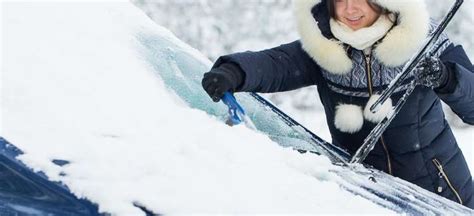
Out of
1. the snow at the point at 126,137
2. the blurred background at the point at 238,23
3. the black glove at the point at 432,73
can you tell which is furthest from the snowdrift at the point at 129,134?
the blurred background at the point at 238,23

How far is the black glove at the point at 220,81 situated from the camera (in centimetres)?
215

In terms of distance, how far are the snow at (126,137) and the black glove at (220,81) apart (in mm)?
111

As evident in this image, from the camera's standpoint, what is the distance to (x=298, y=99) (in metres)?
10.1

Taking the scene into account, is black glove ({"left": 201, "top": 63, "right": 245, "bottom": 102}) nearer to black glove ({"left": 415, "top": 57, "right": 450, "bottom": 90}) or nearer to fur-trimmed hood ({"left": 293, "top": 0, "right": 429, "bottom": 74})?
fur-trimmed hood ({"left": 293, "top": 0, "right": 429, "bottom": 74})

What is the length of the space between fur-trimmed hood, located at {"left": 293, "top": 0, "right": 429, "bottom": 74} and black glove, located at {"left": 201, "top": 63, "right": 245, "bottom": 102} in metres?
0.41

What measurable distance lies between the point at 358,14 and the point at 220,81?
2.04ft

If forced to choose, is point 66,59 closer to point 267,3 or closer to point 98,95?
point 98,95

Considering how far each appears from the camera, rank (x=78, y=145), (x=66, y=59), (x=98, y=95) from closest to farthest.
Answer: (x=78, y=145)
(x=98, y=95)
(x=66, y=59)

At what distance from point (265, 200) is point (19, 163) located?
0.50 meters

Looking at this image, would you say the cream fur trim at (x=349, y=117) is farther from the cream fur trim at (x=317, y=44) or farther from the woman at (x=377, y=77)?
the cream fur trim at (x=317, y=44)

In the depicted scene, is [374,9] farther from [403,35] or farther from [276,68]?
[276,68]

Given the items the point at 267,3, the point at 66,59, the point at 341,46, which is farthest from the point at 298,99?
the point at 66,59

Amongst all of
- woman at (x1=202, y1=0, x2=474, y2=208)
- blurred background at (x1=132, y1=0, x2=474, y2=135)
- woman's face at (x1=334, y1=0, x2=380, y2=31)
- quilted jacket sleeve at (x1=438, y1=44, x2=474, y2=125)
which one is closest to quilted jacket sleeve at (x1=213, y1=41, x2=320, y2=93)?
woman at (x1=202, y1=0, x2=474, y2=208)

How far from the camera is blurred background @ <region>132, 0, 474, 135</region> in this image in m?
9.29
